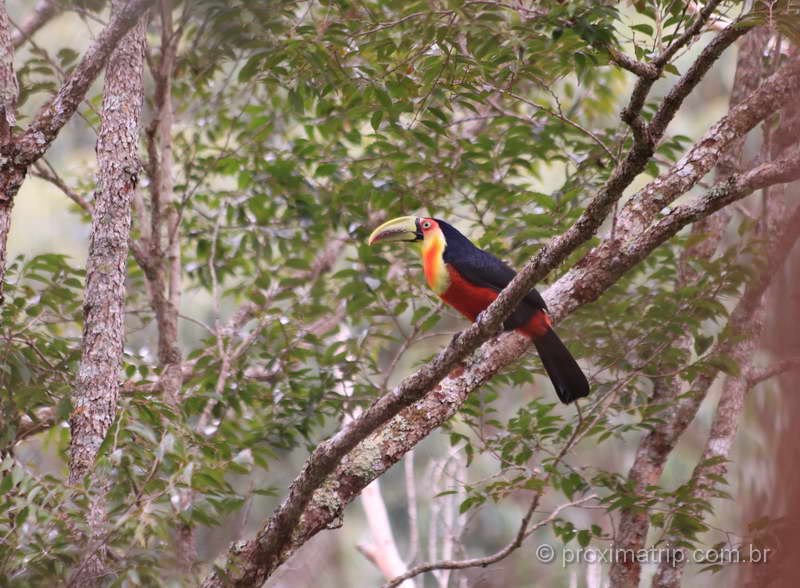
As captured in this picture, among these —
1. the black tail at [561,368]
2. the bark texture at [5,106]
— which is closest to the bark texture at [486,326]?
the black tail at [561,368]

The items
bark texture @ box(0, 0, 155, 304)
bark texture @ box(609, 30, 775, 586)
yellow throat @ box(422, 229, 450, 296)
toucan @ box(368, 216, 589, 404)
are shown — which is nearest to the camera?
bark texture @ box(0, 0, 155, 304)

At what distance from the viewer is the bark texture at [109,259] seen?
340cm

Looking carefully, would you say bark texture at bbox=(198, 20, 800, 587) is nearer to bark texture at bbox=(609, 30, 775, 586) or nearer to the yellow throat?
bark texture at bbox=(609, 30, 775, 586)

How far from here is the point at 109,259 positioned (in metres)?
3.62

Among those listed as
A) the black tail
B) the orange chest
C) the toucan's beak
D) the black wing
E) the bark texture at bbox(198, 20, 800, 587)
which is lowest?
the bark texture at bbox(198, 20, 800, 587)

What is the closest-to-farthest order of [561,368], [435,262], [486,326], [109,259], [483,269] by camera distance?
1. [486,326]
2. [109,259]
3. [561,368]
4. [483,269]
5. [435,262]

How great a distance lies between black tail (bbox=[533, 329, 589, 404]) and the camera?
4453 millimetres

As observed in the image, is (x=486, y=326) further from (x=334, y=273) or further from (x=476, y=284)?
(x=334, y=273)

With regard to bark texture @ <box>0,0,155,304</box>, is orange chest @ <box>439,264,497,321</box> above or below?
above

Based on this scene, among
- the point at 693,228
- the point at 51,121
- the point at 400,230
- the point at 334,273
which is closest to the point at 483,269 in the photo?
the point at 400,230

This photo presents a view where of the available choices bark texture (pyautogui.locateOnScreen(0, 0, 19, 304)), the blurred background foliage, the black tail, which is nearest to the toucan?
the black tail

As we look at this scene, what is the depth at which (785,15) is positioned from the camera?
273cm

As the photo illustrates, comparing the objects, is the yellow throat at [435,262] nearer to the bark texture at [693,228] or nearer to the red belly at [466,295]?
the red belly at [466,295]

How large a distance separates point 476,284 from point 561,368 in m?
0.64
